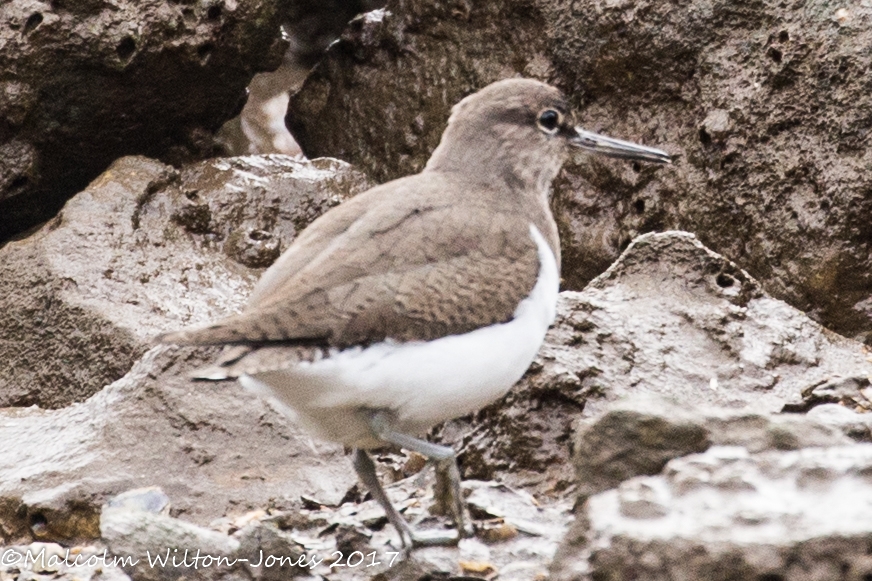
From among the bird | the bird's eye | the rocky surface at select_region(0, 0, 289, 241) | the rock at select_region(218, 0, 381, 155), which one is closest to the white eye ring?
the bird's eye

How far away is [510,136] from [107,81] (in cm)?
400

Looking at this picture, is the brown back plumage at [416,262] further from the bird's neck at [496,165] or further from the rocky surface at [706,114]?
the rocky surface at [706,114]

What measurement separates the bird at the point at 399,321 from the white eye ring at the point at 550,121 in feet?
1.82

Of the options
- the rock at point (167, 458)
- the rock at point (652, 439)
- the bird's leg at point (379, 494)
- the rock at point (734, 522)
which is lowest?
the rock at point (167, 458)

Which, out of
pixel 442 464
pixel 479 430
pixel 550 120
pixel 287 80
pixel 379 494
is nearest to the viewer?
pixel 442 464

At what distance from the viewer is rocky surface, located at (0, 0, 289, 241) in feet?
27.2

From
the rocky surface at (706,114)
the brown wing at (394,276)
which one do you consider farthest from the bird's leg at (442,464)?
the rocky surface at (706,114)

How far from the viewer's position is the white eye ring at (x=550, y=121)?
5.77 m

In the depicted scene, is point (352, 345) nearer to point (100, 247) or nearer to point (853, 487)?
point (853, 487)

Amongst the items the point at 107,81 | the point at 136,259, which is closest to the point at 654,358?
the point at 136,259

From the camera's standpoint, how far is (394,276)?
183 inches

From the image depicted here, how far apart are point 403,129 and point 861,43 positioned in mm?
3478

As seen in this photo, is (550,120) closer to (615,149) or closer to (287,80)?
(615,149)

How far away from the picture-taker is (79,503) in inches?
225
